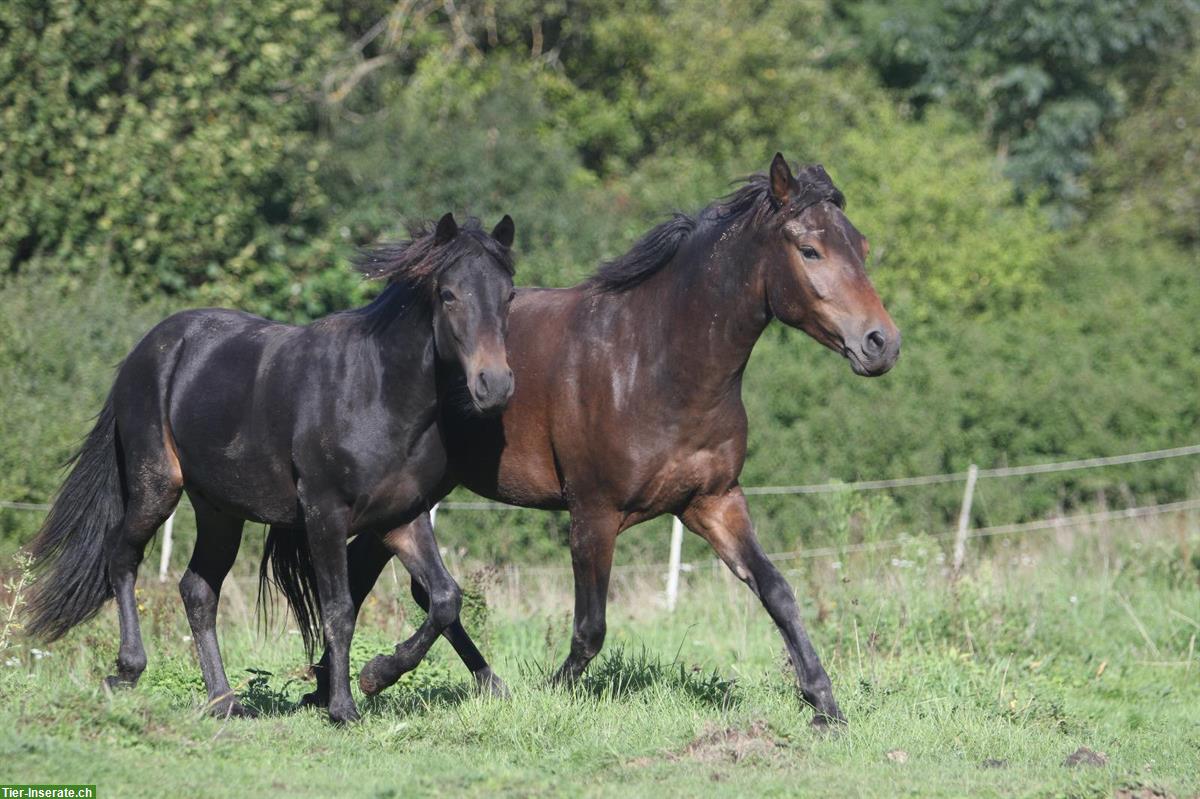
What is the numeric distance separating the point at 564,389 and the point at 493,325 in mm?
950

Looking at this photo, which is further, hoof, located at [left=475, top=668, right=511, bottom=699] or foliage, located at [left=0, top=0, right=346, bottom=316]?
foliage, located at [left=0, top=0, right=346, bottom=316]

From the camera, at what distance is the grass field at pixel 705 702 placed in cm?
583

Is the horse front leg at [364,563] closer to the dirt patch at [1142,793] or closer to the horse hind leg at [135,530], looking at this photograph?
the horse hind leg at [135,530]

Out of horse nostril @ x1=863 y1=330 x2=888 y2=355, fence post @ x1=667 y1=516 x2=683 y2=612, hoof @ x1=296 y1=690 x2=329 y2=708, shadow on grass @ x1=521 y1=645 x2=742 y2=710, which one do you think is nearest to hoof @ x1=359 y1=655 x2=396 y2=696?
hoof @ x1=296 y1=690 x2=329 y2=708

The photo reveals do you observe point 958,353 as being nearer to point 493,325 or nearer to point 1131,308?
point 1131,308

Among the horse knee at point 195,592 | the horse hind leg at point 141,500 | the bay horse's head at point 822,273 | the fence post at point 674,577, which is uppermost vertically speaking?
the bay horse's head at point 822,273

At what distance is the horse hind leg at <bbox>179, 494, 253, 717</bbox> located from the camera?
25.5ft

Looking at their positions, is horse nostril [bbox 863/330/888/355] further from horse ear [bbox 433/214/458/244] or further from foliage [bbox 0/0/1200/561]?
foliage [bbox 0/0/1200/561]

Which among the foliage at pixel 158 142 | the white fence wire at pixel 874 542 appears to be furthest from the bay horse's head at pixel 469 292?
the foliage at pixel 158 142

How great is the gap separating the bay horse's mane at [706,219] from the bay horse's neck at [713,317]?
119 mm

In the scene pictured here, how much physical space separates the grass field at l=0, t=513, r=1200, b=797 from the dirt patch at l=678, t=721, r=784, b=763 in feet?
0.05

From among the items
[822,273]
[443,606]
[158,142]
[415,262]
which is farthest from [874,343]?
[158,142]

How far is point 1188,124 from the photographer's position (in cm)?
2978

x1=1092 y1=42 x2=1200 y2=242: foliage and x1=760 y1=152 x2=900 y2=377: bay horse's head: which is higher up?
x1=1092 y1=42 x2=1200 y2=242: foliage
